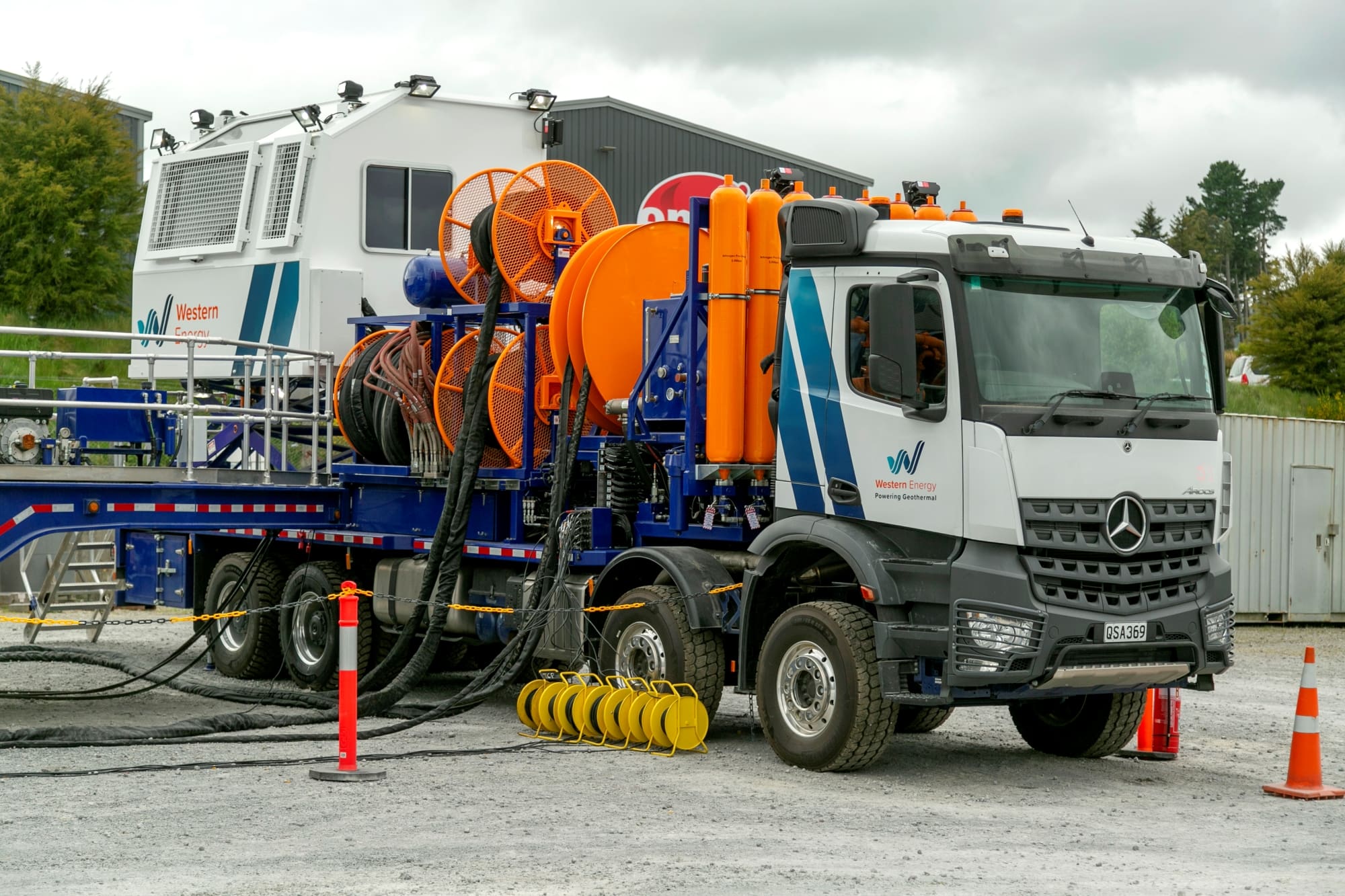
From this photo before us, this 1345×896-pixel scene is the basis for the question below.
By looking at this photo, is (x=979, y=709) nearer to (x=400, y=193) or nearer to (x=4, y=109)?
(x=400, y=193)

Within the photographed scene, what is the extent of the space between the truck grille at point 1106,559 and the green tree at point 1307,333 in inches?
1597

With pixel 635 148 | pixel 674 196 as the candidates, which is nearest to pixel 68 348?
pixel 635 148

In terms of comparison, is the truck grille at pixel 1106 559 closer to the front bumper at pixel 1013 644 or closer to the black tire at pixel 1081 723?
the front bumper at pixel 1013 644

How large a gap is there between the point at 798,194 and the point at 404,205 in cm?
529

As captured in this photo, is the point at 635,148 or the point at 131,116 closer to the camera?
the point at 635,148

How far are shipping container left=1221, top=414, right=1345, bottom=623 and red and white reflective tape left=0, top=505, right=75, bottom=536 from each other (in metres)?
14.5

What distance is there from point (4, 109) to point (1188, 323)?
38.9 meters

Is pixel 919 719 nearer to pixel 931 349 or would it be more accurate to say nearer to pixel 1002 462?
pixel 1002 462

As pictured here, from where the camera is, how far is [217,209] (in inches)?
629

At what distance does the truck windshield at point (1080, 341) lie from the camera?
904 centimetres

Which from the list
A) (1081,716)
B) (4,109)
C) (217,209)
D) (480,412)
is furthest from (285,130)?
(4,109)

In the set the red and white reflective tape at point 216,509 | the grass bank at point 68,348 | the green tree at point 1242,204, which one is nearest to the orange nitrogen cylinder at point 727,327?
the red and white reflective tape at point 216,509

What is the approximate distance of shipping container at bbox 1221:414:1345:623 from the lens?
2112cm

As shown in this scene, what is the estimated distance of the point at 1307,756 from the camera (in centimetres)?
912
